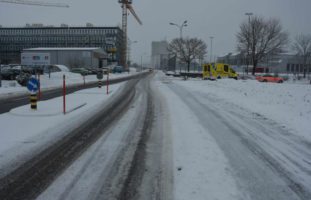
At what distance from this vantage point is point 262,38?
58562 millimetres

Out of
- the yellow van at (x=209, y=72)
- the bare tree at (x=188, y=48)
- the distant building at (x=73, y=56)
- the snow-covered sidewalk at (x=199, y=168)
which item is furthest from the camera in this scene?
the distant building at (x=73, y=56)

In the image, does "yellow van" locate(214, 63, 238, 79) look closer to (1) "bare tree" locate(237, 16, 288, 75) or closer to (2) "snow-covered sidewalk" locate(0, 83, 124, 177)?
(1) "bare tree" locate(237, 16, 288, 75)

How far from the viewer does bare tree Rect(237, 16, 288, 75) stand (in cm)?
5819

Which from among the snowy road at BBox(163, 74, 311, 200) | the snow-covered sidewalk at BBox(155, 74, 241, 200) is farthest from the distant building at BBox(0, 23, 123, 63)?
the snow-covered sidewalk at BBox(155, 74, 241, 200)

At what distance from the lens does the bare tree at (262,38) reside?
5819cm

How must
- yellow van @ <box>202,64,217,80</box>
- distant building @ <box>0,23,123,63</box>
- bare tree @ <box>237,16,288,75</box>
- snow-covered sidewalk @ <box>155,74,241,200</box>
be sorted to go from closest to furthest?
1. snow-covered sidewalk @ <box>155,74,241,200</box>
2. yellow van @ <box>202,64,217,80</box>
3. bare tree @ <box>237,16,288,75</box>
4. distant building @ <box>0,23,123,63</box>

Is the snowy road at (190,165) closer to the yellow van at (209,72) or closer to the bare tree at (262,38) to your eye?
the yellow van at (209,72)

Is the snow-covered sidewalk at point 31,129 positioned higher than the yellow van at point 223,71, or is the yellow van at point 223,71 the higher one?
the yellow van at point 223,71

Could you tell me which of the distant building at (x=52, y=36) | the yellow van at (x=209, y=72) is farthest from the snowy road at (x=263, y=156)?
the distant building at (x=52, y=36)

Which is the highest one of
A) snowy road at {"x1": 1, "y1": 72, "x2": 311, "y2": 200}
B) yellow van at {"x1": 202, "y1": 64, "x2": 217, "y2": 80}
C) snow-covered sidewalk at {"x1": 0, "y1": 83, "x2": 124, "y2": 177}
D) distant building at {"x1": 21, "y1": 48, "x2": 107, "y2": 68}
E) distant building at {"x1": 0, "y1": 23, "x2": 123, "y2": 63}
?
distant building at {"x1": 0, "y1": 23, "x2": 123, "y2": 63}

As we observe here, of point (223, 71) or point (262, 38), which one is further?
point (262, 38)

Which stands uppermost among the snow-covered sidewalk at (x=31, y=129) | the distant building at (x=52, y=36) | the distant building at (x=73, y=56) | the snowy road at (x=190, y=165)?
the distant building at (x=52, y=36)

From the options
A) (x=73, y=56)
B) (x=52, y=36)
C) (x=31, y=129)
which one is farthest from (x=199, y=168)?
(x=52, y=36)

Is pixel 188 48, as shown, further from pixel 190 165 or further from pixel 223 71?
pixel 190 165
